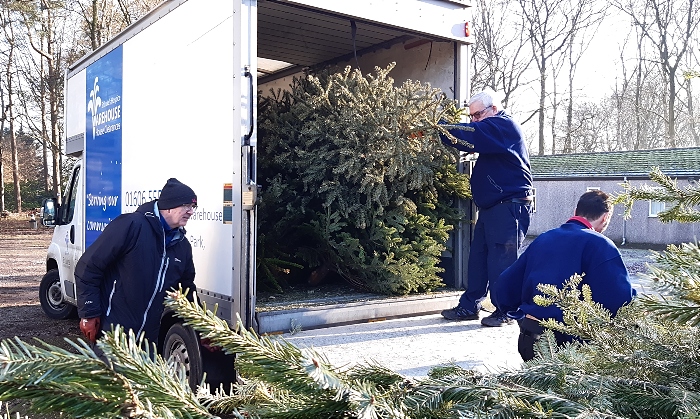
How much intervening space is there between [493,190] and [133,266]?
2.78m

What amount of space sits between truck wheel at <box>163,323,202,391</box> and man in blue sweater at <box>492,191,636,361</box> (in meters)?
1.88

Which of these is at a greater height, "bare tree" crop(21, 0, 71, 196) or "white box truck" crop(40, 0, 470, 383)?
"bare tree" crop(21, 0, 71, 196)

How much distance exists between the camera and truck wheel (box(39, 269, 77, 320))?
7883 mm

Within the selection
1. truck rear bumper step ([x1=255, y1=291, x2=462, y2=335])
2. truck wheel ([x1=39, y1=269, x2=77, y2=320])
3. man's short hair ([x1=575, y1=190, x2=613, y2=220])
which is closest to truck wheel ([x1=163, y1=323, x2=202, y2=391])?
truck rear bumper step ([x1=255, y1=291, x2=462, y2=335])

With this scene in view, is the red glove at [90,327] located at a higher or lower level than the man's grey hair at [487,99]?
lower

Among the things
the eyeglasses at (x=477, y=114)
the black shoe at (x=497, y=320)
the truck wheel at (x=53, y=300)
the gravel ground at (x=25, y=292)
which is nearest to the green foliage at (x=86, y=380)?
the gravel ground at (x=25, y=292)

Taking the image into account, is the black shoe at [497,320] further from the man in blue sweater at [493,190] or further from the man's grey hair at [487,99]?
the man's grey hair at [487,99]

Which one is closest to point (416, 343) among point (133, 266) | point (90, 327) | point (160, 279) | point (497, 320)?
point (497, 320)

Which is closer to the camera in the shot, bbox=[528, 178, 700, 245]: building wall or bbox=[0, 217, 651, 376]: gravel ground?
bbox=[0, 217, 651, 376]: gravel ground

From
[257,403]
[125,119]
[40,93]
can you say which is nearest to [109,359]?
[257,403]

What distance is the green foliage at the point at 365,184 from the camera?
16.7ft

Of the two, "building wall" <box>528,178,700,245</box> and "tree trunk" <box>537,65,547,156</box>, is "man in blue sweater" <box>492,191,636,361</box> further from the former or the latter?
"tree trunk" <box>537,65,547,156</box>

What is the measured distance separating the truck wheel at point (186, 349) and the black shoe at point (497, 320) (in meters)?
1.98

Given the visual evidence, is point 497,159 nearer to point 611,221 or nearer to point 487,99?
point 487,99
